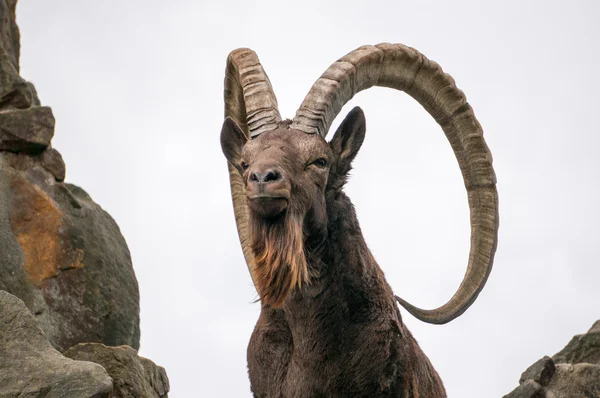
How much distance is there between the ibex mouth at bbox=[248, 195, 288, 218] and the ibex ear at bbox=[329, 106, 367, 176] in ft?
3.91

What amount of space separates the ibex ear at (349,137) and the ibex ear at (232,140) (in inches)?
Result: 36.0

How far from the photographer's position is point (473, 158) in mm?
10711

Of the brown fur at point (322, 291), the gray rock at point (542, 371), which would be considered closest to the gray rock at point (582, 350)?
the gray rock at point (542, 371)

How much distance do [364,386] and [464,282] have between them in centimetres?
194

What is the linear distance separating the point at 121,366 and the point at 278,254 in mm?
2816

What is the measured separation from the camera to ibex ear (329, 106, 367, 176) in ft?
31.2

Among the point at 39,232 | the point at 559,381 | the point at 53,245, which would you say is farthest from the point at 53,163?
the point at 559,381

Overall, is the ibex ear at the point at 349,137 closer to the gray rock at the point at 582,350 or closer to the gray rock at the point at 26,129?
the gray rock at the point at 582,350

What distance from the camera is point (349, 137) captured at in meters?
9.55

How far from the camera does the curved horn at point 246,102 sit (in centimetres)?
949

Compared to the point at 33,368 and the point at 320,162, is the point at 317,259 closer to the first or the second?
the point at 320,162

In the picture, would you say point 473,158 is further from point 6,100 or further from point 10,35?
point 10,35

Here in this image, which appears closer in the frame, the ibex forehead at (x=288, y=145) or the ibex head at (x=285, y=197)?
the ibex head at (x=285, y=197)

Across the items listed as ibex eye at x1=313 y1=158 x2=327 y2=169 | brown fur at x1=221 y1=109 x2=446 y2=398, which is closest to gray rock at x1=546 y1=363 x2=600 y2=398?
brown fur at x1=221 y1=109 x2=446 y2=398
